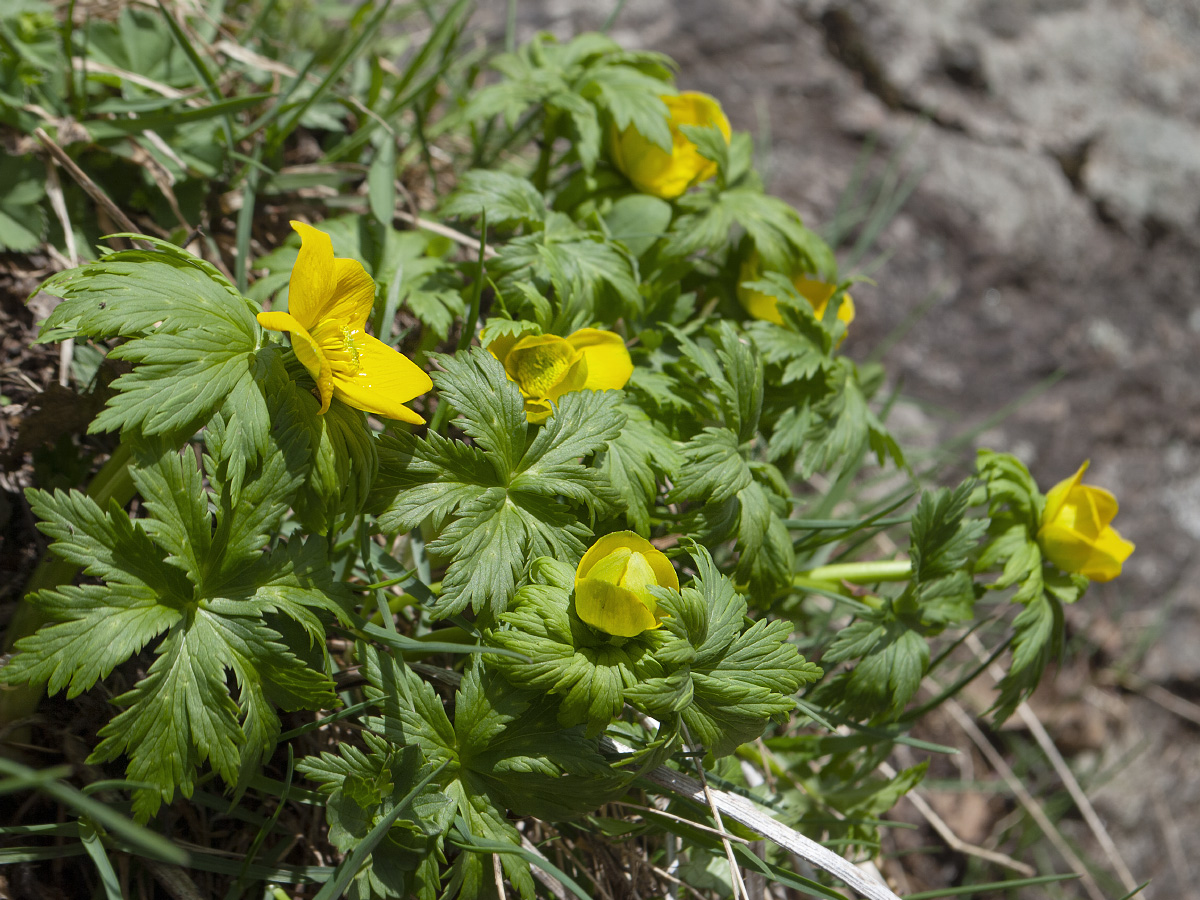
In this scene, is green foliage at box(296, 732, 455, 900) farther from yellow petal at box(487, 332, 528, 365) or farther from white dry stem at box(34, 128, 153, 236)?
white dry stem at box(34, 128, 153, 236)

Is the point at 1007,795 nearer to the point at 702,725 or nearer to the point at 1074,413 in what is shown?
the point at 1074,413

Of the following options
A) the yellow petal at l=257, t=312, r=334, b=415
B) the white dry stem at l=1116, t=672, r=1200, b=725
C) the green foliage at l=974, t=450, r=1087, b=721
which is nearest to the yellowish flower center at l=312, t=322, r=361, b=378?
the yellow petal at l=257, t=312, r=334, b=415

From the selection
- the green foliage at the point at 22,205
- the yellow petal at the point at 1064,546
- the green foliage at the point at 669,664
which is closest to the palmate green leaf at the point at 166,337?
the green foliage at the point at 669,664

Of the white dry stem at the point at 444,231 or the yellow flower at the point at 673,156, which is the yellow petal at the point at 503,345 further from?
the yellow flower at the point at 673,156

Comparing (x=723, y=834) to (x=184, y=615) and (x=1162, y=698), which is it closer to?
(x=184, y=615)

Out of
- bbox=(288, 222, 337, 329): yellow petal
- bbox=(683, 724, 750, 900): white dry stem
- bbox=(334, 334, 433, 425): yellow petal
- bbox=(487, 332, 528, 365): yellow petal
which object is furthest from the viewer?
bbox=(487, 332, 528, 365): yellow petal
